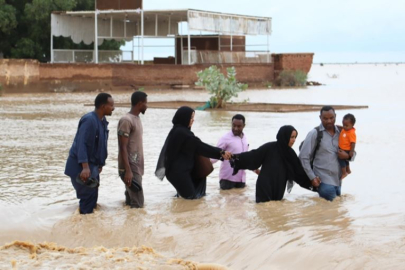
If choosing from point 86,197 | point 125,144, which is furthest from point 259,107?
point 86,197

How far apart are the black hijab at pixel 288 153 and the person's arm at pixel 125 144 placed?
165 cm

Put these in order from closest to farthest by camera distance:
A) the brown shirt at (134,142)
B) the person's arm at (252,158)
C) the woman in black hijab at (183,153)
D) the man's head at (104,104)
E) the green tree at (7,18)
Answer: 1. the man's head at (104,104)
2. the brown shirt at (134,142)
3. the person's arm at (252,158)
4. the woman in black hijab at (183,153)
5. the green tree at (7,18)

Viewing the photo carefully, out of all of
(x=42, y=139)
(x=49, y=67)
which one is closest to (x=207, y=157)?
(x=42, y=139)

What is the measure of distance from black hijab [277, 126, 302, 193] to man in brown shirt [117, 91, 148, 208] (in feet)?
5.05

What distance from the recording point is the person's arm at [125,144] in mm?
8039

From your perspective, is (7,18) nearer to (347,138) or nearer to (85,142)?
(85,142)

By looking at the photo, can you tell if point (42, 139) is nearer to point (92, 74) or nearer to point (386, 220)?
point (386, 220)

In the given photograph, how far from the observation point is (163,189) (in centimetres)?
984

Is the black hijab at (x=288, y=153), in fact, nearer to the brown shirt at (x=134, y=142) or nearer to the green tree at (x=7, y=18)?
the brown shirt at (x=134, y=142)

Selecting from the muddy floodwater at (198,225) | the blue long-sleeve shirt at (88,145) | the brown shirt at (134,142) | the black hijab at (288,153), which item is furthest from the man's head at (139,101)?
the black hijab at (288,153)

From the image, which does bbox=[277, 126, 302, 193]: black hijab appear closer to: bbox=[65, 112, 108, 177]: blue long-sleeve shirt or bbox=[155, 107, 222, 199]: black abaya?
bbox=[155, 107, 222, 199]: black abaya

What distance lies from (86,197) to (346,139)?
2.92 metres

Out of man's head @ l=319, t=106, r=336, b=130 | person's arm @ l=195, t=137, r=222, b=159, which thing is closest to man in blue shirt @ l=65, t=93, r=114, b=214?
person's arm @ l=195, t=137, r=222, b=159

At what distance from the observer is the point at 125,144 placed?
8070 millimetres
